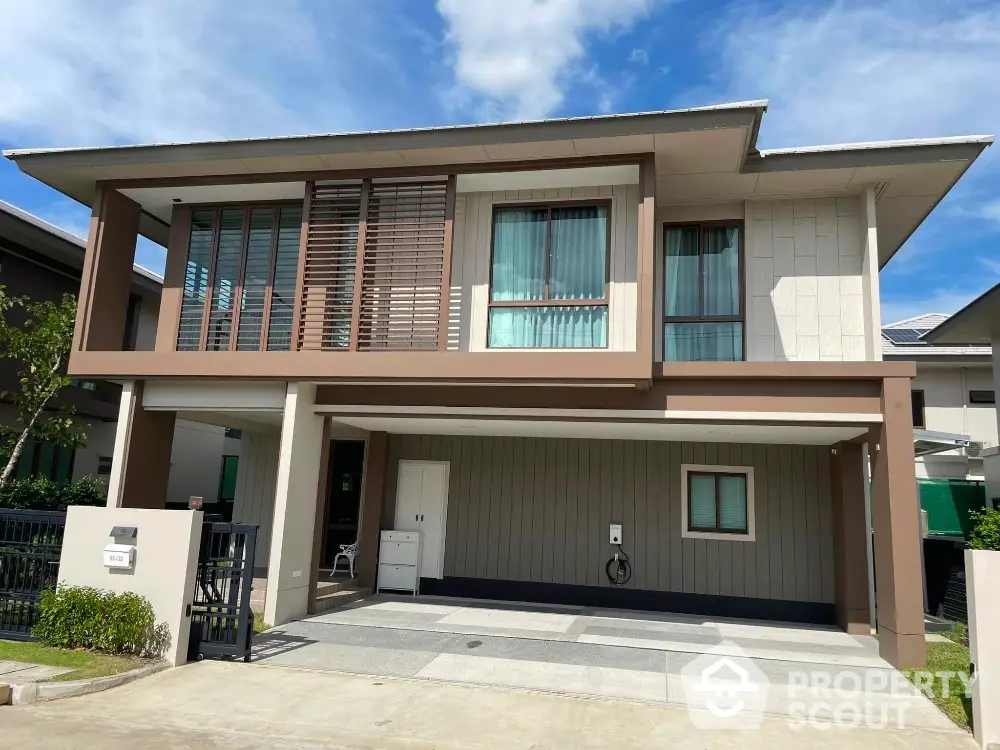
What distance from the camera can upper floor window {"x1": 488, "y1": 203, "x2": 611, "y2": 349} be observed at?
9.82m

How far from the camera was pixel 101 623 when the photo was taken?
7387mm

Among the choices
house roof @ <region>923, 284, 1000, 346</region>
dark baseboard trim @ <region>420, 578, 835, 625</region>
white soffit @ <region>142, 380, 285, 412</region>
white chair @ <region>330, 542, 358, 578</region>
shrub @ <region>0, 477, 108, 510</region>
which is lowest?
dark baseboard trim @ <region>420, 578, 835, 625</region>

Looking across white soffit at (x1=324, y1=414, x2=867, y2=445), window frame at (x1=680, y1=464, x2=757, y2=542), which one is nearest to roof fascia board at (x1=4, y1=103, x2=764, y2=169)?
white soffit at (x1=324, y1=414, x2=867, y2=445)

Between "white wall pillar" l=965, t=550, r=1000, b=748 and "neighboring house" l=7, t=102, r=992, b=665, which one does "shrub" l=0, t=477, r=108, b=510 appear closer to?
"neighboring house" l=7, t=102, r=992, b=665

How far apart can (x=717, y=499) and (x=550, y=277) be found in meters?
4.63

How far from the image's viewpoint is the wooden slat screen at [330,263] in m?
10.2

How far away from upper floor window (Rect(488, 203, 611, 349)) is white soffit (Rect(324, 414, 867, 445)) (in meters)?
1.22

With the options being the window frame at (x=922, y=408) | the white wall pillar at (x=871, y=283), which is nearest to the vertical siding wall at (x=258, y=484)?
the white wall pillar at (x=871, y=283)

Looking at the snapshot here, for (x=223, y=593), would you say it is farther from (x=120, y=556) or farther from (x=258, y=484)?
(x=258, y=484)

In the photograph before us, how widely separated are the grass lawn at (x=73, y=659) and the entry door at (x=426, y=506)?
5.76 meters

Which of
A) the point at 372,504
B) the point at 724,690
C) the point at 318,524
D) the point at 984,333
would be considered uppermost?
the point at 984,333

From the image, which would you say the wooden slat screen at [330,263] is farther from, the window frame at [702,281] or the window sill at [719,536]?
the window sill at [719,536]

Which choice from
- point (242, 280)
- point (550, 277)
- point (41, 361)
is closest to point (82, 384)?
point (41, 361)

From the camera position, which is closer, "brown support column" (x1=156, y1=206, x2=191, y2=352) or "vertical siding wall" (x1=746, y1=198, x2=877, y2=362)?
"vertical siding wall" (x1=746, y1=198, x2=877, y2=362)
